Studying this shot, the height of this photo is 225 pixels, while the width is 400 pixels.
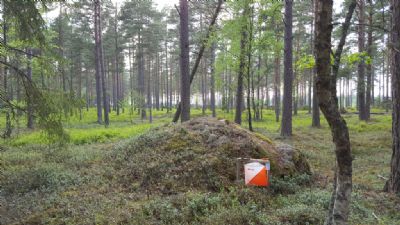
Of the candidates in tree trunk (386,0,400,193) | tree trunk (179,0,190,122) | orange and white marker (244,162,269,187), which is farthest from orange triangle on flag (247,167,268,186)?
tree trunk (179,0,190,122)

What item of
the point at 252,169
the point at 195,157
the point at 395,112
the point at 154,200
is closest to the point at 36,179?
the point at 154,200

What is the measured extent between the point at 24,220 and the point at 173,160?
10.4 feet

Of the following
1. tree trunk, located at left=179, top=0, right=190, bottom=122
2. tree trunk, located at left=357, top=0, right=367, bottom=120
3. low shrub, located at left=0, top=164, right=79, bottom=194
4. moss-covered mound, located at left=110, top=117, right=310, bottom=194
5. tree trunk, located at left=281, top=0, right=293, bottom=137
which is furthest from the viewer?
tree trunk, located at left=357, top=0, right=367, bottom=120

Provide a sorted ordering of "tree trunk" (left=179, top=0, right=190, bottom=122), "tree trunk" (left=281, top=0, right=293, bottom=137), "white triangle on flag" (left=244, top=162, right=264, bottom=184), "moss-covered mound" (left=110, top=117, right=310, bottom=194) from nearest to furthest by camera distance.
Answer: "white triangle on flag" (left=244, top=162, right=264, bottom=184) < "moss-covered mound" (left=110, top=117, right=310, bottom=194) < "tree trunk" (left=179, top=0, right=190, bottom=122) < "tree trunk" (left=281, top=0, right=293, bottom=137)

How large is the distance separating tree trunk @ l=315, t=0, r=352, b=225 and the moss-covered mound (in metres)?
2.84

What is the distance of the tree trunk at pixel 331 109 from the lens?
8.75 ft

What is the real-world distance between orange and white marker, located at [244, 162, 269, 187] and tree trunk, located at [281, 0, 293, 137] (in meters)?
8.85

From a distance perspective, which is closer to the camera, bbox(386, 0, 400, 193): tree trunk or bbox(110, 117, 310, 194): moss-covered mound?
bbox(386, 0, 400, 193): tree trunk

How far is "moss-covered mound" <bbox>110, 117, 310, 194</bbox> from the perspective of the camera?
5934 mm

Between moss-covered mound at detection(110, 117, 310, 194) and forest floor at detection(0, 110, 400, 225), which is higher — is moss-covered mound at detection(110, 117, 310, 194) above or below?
above

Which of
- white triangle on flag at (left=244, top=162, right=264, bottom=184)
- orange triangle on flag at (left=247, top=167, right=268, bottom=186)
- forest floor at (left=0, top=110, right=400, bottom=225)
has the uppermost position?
white triangle on flag at (left=244, top=162, right=264, bottom=184)

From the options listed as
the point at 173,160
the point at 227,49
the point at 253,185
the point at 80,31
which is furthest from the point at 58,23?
the point at 253,185

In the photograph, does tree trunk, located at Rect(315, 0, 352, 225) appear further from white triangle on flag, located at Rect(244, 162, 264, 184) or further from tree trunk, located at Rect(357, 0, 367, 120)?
tree trunk, located at Rect(357, 0, 367, 120)

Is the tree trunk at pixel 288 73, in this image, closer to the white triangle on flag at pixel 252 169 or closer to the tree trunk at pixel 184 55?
the tree trunk at pixel 184 55
